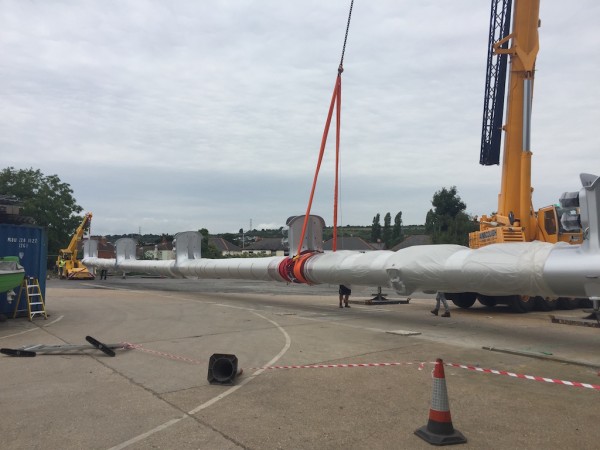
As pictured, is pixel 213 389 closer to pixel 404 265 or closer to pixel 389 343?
pixel 389 343

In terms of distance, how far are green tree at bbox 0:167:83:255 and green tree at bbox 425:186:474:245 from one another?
1536 inches

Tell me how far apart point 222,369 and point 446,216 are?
46.1m

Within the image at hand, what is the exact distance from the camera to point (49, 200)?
162 ft

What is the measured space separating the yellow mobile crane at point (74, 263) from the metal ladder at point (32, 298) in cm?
2351

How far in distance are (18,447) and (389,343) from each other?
260 inches

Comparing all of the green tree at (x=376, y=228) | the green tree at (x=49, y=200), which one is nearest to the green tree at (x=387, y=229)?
the green tree at (x=376, y=228)

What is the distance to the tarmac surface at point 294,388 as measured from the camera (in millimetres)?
4332

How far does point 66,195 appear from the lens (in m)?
50.9

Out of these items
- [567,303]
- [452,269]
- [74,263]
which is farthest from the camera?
[74,263]

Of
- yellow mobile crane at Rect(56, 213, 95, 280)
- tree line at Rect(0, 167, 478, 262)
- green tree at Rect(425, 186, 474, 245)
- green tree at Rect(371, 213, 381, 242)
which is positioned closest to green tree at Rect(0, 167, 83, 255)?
tree line at Rect(0, 167, 478, 262)

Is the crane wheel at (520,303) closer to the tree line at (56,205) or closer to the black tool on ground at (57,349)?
the black tool on ground at (57,349)

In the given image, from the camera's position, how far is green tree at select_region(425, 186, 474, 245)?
44.8 metres

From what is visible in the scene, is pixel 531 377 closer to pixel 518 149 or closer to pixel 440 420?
pixel 440 420

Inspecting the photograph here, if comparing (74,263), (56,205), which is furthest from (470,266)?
(56,205)
